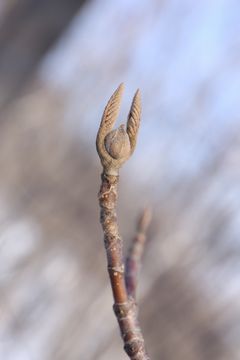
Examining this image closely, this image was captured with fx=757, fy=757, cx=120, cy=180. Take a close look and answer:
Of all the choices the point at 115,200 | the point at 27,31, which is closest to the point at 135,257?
the point at 115,200

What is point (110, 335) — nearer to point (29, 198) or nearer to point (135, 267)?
point (29, 198)

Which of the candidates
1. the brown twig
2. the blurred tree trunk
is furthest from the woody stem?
the blurred tree trunk

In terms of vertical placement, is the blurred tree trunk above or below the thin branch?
above

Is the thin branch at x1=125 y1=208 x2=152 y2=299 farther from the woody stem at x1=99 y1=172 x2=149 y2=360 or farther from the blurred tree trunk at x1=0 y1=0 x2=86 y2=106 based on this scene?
the blurred tree trunk at x1=0 y1=0 x2=86 y2=106

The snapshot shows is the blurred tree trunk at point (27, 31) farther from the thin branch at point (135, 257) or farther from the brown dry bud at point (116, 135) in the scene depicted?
the brown dry bud at point (116, 135)

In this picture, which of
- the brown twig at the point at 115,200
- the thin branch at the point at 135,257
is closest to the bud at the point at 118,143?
the brown twig at the point at 115,200

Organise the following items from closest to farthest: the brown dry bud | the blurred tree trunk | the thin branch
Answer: the brown dry bud < the thin branch < the blurred tree trunk

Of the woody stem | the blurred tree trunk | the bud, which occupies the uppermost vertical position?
the blurred tree trunk
